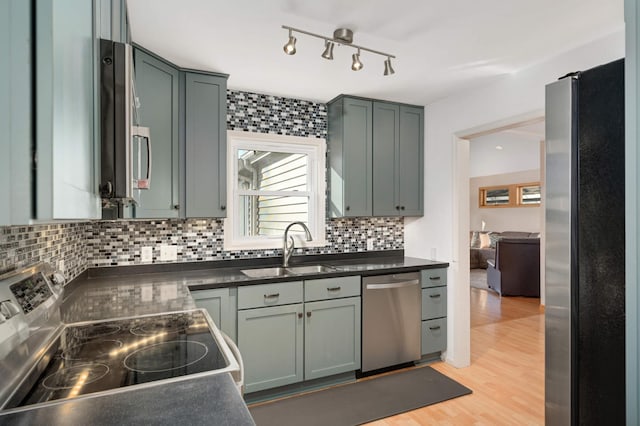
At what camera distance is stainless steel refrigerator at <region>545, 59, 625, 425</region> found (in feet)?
3.09

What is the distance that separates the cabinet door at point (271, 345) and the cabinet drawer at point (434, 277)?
118 centimetres

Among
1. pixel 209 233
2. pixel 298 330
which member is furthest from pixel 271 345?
pixel 209 233

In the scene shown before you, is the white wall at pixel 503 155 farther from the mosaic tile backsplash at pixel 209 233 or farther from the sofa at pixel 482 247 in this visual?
the mosaic tile backsplash at pixel 209 233

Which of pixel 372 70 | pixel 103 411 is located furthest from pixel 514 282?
pixel 103 411

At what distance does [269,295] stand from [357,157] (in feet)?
4.87

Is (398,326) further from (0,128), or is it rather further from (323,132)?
(0,128)

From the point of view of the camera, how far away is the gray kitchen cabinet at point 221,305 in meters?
2.33

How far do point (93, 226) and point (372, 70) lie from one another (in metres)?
2.31

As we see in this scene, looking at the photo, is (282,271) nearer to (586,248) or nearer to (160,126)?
Result: (160,126)

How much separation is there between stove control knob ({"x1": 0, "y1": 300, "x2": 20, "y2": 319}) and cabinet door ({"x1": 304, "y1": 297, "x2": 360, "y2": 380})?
6.14ft

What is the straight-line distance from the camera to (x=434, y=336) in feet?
10.4

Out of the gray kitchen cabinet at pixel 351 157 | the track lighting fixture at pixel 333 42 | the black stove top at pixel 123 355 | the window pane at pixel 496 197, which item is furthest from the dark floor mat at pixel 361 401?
the window pane at pixel 496 197

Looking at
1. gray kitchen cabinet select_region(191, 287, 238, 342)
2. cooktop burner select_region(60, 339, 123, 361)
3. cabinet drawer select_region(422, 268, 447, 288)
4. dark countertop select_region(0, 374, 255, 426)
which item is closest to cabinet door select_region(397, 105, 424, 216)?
cabinet drawer select_region(422, 268, 447, 288)

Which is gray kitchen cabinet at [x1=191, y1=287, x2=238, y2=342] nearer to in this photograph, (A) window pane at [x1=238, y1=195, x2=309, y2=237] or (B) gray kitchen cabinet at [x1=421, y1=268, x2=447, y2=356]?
(A) window pane at [x1=238, y1=195, x2=309, y2=237]
